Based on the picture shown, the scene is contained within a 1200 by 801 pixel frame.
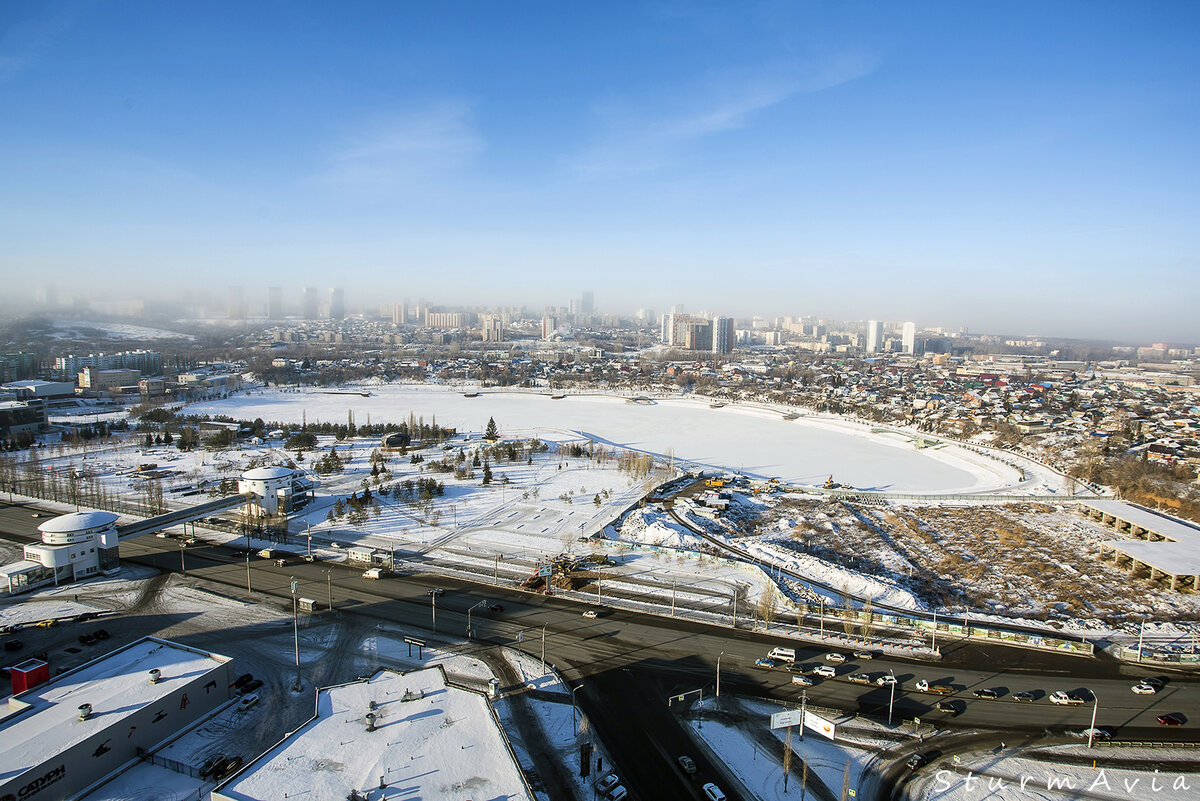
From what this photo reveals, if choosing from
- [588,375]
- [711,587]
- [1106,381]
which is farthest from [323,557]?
[1106,381]

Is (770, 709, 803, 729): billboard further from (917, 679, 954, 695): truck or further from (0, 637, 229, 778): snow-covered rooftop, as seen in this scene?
(0, 637, 229, 778): snow-covered rooftop

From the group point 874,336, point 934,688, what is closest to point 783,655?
point 934,688

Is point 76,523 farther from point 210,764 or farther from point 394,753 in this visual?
point 394,753

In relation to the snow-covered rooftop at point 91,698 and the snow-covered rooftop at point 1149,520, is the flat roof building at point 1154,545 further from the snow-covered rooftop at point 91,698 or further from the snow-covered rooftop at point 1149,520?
the snow-covered rooftop at point 91,698

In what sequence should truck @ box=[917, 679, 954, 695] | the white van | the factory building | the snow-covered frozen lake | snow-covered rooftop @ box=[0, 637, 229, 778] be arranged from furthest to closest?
the snow-covered frozen lake, the white van, truck @ box=[917, 679, 954, 695], snow-covered rooftop @ box=[0, 637, 229, 778], the factory building

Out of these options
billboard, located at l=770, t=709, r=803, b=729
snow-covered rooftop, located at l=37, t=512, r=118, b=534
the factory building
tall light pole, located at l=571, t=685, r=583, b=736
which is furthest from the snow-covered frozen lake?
the factory building

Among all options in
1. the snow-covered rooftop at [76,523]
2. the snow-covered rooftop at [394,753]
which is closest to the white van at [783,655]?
the snow-covered rooftop at [394,753]

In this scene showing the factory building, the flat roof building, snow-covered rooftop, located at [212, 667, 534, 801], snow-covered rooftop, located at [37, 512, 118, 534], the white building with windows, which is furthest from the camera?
the flat roof building
